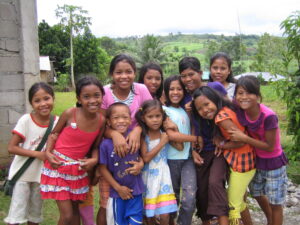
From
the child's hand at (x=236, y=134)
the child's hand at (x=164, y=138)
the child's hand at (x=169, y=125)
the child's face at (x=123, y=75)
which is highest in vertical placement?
the child's face at (x=123, y=75)

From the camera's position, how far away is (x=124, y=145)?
8.15 ft

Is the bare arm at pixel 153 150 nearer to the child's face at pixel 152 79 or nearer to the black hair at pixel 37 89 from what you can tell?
the child's face at pixel 152 79

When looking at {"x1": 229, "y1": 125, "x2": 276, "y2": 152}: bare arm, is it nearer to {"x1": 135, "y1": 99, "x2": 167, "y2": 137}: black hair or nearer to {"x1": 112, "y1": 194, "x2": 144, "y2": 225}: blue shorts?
{"x1": 135, "y1": 99, "x2": 167, "y2": 137}: black hair

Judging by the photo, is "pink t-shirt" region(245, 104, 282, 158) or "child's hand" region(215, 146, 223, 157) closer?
"pink t-shirt" region(245, 104, 282, 158)

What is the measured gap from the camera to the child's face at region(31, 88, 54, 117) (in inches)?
106

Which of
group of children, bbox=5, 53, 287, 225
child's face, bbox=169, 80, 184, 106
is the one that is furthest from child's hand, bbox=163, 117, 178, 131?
child's face, bbox=169, 80, 184, 106

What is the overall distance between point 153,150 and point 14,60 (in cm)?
319

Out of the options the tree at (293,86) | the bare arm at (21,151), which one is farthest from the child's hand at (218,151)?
the tree at (293,86)

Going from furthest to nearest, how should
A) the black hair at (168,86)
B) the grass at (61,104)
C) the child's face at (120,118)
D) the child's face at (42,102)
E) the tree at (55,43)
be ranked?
the tree at (55,43) < the grass at (61,104) < the black hair at (168,86) < the child's face at (42,102) < the child's face at (120,118)

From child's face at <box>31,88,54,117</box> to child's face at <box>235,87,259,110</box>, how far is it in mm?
1671

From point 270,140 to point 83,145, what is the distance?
1.59m

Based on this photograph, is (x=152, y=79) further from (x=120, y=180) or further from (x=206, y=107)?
→ (x=120, y=180)

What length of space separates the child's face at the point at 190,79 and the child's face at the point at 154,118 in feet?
1.57

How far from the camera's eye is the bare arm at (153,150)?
262 centimetres
